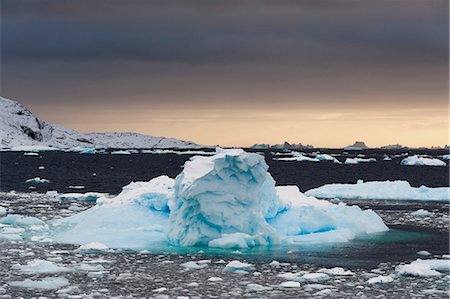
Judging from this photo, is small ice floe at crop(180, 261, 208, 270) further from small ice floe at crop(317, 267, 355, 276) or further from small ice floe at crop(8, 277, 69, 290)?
small ice floe at crop(8, 277, 69, 290)

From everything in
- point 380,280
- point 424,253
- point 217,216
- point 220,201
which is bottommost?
point 380,280

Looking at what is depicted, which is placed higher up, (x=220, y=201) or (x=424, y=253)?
(x=220, y=201)

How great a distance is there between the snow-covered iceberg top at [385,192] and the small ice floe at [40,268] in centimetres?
2671

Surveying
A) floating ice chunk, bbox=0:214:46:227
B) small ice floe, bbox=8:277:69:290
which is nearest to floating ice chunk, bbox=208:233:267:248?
small ice floe, bbox=8:277:69:290

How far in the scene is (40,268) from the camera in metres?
15.8

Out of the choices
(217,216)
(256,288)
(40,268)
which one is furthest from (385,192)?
(40,268)

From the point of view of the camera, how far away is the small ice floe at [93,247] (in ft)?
61.4

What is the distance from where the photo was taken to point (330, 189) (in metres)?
42.2

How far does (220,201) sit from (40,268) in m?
6.46

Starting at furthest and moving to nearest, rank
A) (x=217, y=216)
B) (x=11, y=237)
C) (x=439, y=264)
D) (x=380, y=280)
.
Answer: (x=11, y=237), (x=217, y=216), (x=439, y=264), (x=380, y=280)

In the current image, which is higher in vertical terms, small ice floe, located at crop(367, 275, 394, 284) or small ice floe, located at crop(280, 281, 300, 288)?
small ice floe, located at crop(367, 275, 394, 284)

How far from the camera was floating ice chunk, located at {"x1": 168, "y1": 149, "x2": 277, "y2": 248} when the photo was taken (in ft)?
66.3

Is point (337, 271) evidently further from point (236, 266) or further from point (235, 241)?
point (235, 241)

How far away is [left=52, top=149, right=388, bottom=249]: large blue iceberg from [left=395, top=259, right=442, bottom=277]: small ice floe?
17.7 ft
